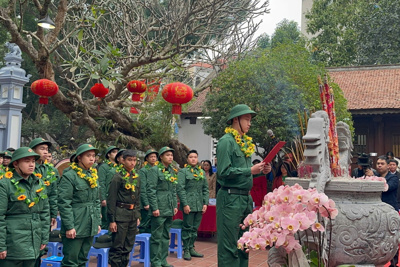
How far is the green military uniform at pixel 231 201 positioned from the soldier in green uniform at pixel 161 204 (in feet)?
7.05

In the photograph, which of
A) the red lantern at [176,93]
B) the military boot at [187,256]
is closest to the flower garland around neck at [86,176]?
the military boot at [187,256]

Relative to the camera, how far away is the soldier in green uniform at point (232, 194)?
3.88 m

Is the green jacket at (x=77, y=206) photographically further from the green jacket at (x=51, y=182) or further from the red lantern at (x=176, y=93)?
the red lantern at (x=176, y=93)

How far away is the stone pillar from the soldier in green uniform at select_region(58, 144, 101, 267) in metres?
7.70

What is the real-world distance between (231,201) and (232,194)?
6 centimetres

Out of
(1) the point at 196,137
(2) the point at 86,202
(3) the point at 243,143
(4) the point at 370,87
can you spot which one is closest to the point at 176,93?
(2) the point at 86,202

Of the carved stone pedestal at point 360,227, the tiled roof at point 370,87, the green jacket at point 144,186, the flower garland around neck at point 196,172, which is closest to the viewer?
the carved stone pedestal at point 360,227

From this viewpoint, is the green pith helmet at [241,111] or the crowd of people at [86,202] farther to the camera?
the green pith helmet at [241,111]

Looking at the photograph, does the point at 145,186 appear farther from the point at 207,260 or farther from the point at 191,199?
the point at 207,260

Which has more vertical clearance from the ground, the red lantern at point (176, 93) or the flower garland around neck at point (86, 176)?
the red lantern at point (176, 93)

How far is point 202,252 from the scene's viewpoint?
24.1 feet

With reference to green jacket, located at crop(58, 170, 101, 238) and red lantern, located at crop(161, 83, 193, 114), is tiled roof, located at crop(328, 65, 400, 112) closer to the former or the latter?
red lantern, located at crop(161, 83, 193, 114)

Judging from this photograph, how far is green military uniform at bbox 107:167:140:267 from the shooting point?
5.30 m

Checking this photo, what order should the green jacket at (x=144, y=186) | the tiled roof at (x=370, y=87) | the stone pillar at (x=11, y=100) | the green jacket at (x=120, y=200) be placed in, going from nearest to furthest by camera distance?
the green jacket at (x=120, y=200) < the green jacket at (x=144, y=186) < the stone pillar at (x=11, y=100) < the tiled roof at (x=370, y=87)
